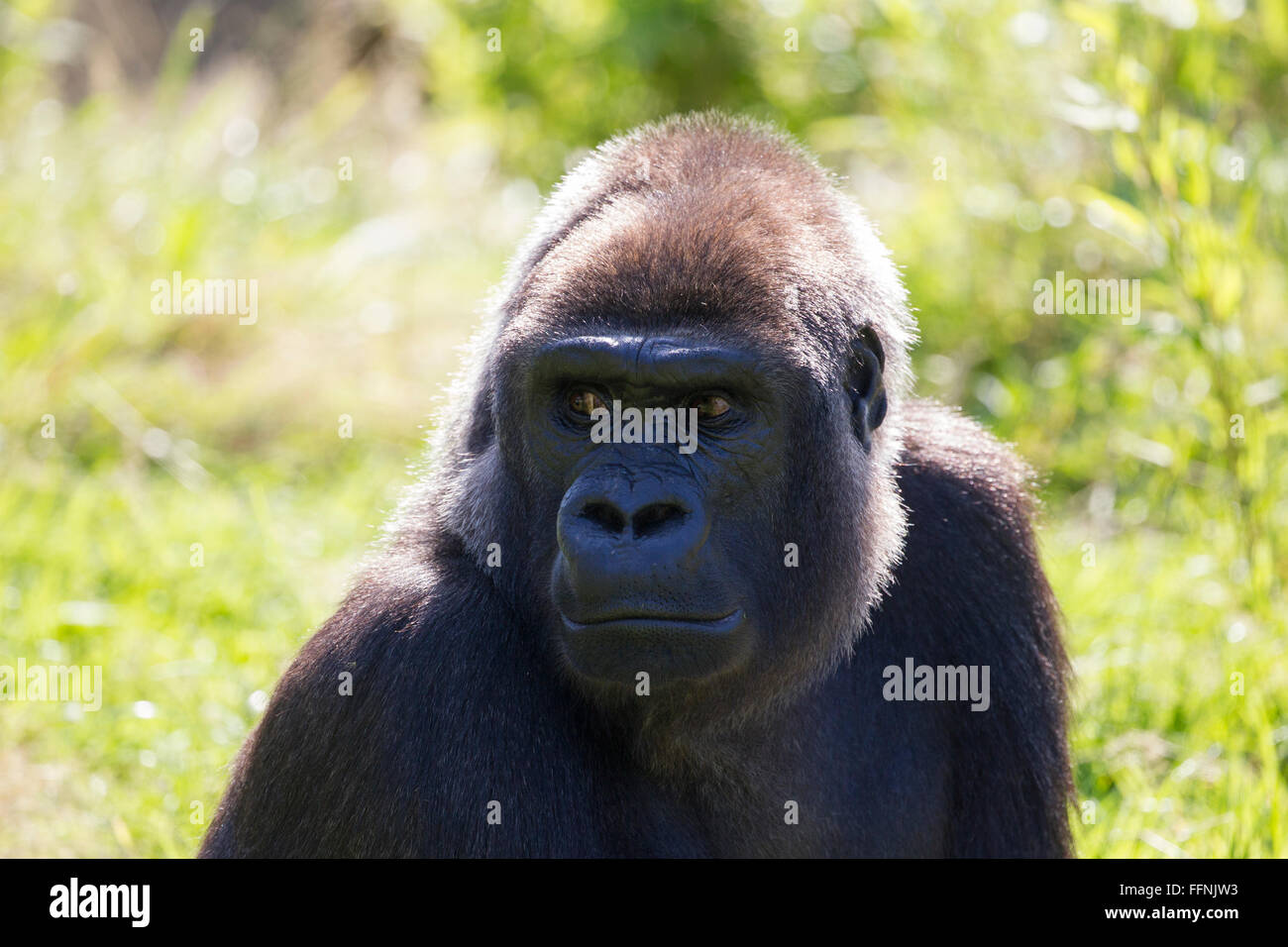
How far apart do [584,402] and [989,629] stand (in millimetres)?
1766

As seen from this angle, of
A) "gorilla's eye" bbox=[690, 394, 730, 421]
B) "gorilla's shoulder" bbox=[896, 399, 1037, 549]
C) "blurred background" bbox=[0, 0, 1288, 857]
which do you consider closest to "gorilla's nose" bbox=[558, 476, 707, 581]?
"gorilla's eye" bbox=[690, 394, 730, 421]

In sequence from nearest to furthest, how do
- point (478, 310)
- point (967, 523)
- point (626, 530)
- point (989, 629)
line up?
point (626, 530) < point (989, 629) < point (967, 523) < point (478, 310)

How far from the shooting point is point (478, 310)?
20.9 ft

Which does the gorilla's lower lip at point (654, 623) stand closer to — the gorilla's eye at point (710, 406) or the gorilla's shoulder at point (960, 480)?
the gorilla's eye at point (710, 406)

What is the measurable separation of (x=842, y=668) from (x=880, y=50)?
294 inches

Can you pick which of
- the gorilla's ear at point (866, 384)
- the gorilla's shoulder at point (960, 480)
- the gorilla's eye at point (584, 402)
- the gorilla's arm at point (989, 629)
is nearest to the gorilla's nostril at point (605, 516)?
the gorilla's eye at point (584, 402)

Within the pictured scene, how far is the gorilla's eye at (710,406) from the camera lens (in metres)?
4.28

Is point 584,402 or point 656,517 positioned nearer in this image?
point 656,517

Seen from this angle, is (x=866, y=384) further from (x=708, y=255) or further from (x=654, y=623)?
(x=654, y=623)

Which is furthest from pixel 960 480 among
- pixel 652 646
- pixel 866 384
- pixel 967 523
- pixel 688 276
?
pixel 652 646

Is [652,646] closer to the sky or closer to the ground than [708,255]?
closer to the ground

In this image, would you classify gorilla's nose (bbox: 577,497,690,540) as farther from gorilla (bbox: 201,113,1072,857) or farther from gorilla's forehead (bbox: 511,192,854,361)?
gorilla's forehead (bbox: 511,192,854,361)
